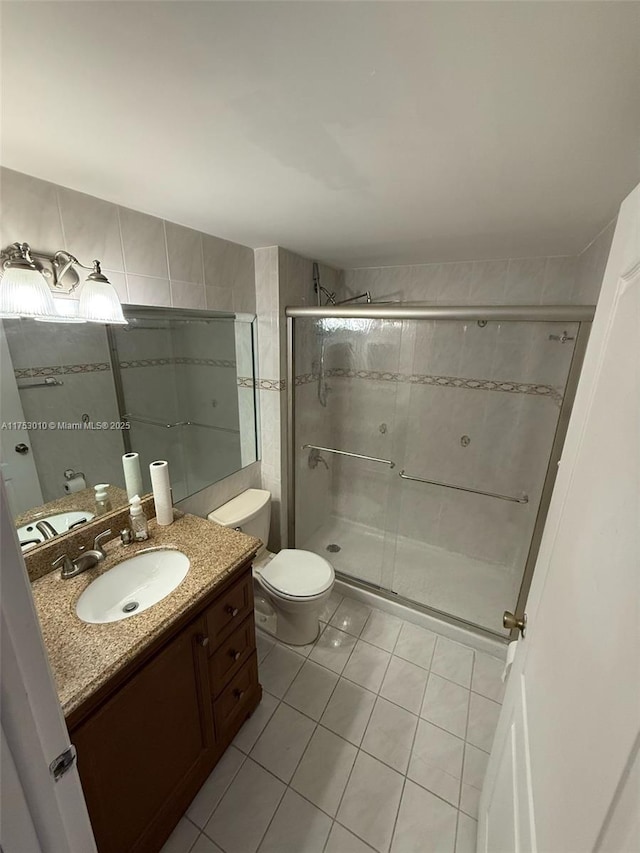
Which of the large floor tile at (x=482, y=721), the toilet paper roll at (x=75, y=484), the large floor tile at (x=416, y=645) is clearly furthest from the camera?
the large floor tile at (x=416, y=645)

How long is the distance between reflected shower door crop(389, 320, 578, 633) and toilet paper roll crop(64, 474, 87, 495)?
1893 mm

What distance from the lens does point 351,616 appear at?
207 centimetres

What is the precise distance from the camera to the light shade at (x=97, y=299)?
3.59ft

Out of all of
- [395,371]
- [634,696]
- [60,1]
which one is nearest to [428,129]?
[60,1]

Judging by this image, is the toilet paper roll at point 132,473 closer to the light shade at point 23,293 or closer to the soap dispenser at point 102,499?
the soap dispenser at point 102,499

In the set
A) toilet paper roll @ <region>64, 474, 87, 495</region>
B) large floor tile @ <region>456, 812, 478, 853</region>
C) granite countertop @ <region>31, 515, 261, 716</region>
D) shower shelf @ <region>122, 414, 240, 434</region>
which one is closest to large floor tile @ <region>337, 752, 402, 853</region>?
large floor tile @ <region>456, 812, 478, 853</region>

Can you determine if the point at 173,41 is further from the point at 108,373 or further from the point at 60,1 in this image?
the point at 108,373

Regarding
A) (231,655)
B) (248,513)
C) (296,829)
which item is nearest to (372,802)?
(296,829)

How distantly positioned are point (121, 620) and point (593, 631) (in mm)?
1150

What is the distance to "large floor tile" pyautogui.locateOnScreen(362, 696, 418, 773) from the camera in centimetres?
137

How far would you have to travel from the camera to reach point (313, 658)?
1.78 m

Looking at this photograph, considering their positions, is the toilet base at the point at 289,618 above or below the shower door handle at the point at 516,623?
below

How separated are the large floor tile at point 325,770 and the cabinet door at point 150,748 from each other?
0.38 metres

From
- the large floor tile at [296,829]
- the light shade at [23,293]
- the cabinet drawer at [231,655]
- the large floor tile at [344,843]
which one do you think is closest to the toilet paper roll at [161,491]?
the cabinet drawer at [231,655]
